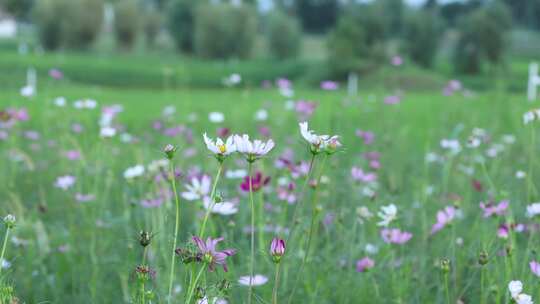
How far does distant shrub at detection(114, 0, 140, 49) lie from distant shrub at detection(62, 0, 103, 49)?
1.10m

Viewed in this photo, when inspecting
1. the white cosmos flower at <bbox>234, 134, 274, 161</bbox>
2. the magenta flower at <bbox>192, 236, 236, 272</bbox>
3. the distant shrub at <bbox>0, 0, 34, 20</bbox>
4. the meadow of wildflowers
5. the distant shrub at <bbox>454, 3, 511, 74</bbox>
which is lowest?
the meadow of wildflowers

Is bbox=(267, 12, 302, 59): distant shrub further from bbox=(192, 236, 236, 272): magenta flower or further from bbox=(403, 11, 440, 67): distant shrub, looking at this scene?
bbox=(192, 236, 236, 272): magenta flower

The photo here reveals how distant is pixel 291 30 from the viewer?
23.0 meters

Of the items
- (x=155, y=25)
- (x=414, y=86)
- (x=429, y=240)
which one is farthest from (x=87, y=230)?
(x=155, y=25)

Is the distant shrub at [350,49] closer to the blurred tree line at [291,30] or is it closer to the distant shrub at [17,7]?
the blurred tree line at [291,30]

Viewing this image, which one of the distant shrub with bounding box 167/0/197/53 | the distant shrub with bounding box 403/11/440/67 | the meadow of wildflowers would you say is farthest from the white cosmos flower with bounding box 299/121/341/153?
the distant shrub with bounding box 167/0/197/53

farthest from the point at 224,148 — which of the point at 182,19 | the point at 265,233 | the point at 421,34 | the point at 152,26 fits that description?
the point at 152,26

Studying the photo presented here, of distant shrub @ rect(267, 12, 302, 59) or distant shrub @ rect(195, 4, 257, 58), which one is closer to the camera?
distant shrub @ rect(195, 4, 257, 58)

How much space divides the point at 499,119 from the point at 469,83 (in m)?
13.1

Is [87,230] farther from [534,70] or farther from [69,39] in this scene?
[69,39]

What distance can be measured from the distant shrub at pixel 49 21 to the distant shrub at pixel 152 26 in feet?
22.6

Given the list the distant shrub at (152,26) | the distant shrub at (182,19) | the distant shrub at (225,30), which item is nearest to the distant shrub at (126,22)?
the distant shrub at (182,19)

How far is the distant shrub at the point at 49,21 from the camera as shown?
21.2 m

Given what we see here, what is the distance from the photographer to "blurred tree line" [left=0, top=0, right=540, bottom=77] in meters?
18.3
